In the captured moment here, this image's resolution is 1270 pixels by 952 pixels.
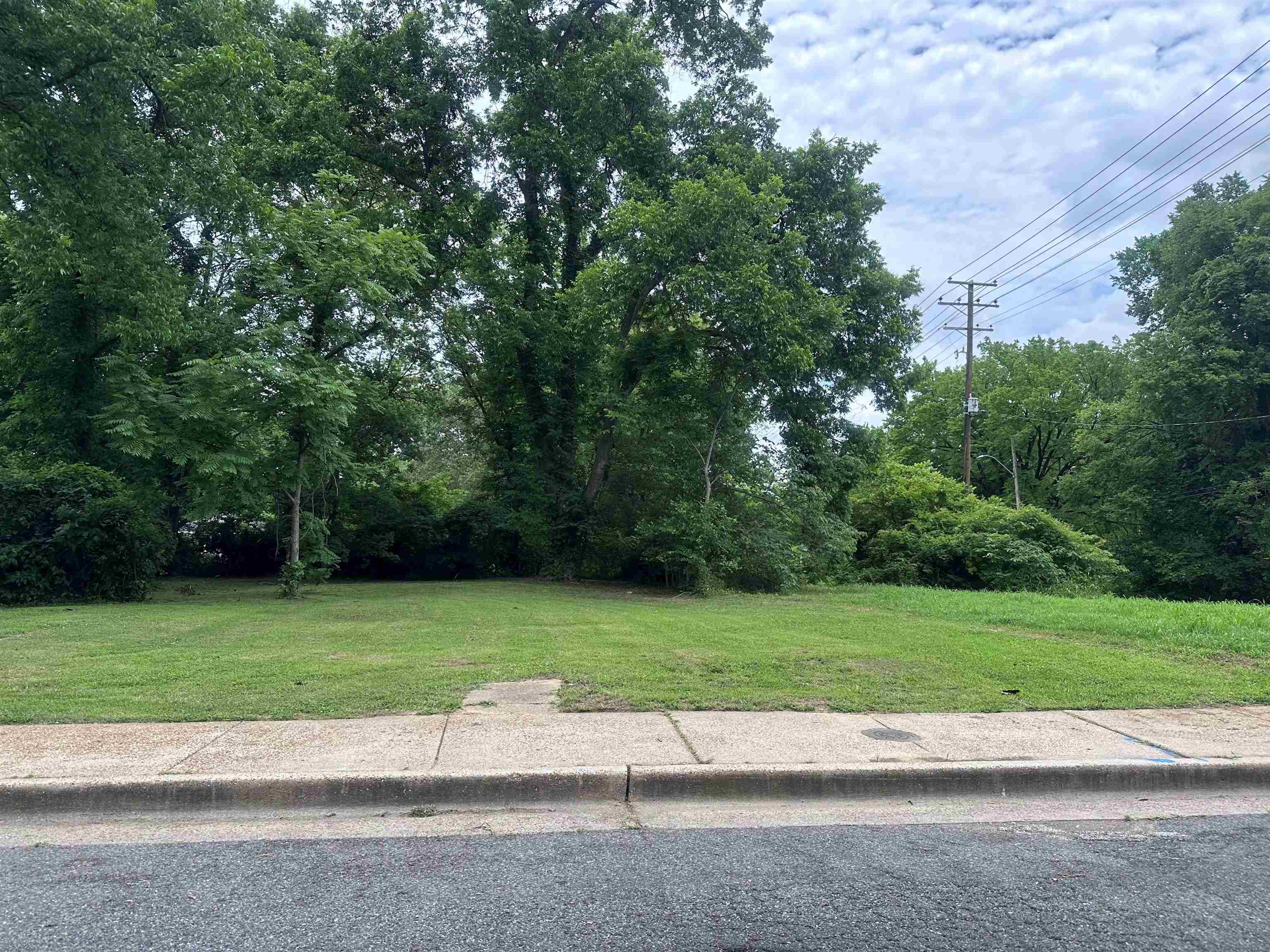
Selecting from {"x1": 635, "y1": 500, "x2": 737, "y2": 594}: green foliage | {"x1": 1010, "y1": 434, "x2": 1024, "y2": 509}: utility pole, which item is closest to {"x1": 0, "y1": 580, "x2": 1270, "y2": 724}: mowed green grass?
{"x1": 635, "y1": 500, "x2": 737, "y2": 594}: green foliage

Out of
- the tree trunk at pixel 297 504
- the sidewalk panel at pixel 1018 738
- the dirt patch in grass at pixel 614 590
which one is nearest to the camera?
the sidewalk panel at pixel 1018 738

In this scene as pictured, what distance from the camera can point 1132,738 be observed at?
5914mm

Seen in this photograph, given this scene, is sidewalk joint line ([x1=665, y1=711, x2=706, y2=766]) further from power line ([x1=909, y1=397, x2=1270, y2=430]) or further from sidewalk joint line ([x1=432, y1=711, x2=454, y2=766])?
power line ([x1=909, y1=397, x2=1270, y2=430])

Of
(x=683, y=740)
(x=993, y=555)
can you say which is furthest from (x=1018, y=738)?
(x=993, y=555)

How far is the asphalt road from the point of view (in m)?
3.29

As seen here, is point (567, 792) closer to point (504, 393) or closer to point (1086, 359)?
point (504, 393)

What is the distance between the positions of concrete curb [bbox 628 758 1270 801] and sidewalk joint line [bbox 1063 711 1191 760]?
6.7 inches

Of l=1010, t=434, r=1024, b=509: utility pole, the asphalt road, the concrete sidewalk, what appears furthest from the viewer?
l=1010, t=434, r=1024, b=509: utility pole

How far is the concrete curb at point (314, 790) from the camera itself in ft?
15.4

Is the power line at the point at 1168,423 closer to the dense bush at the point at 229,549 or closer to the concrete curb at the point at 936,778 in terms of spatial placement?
the concrete curb at the point at 936,778

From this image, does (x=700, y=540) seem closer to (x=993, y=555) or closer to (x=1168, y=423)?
(x=993, y=555)

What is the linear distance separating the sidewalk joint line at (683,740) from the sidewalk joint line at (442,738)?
1213 mm

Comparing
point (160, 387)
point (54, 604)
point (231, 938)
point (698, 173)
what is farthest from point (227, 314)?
point (231, 938)

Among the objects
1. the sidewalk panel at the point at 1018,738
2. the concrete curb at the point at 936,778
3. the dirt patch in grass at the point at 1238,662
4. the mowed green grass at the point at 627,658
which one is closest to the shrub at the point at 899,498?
the mowed green grass at the point at 627,658
